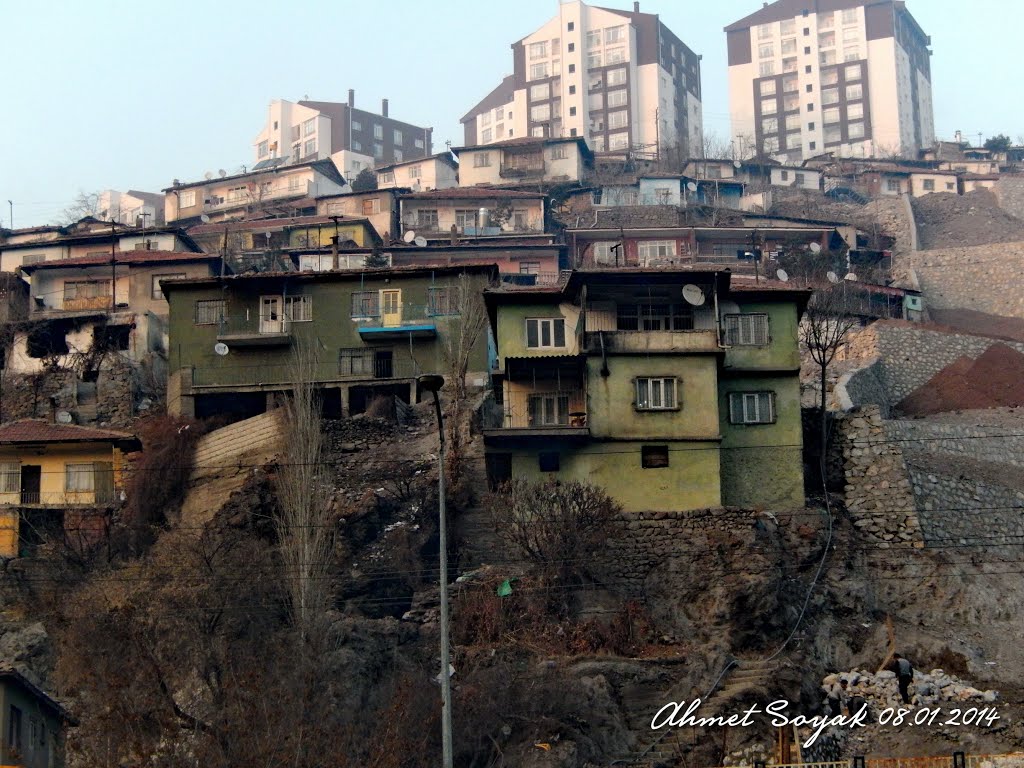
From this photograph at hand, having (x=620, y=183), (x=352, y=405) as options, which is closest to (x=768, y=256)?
(x=620, y=183)

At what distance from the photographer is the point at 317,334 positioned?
58406 millimetres

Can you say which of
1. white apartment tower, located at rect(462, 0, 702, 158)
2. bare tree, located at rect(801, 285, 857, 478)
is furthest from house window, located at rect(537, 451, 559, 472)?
white apartment tower, located at rect(462, 0, 702, 158)

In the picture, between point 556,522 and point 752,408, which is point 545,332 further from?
point 556,522

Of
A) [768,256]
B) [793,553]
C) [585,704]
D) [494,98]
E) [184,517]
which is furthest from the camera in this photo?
[494,98]

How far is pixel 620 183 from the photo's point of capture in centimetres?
10225

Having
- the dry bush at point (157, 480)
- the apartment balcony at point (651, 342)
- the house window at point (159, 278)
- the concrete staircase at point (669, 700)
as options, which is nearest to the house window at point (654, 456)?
the apartment balcony at point (651, 342)

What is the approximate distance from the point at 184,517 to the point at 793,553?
1881cm

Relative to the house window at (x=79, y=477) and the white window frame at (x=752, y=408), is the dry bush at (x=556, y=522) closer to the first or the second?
the white window frame at (x=752, y=408)

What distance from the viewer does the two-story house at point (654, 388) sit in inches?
1884

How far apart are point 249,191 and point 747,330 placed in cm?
6207

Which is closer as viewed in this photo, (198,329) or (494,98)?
(198,329)

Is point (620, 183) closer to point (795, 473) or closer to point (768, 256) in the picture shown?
point (768, 256)

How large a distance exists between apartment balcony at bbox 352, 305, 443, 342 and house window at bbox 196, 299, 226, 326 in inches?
197

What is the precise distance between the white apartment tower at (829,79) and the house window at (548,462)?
97.2 metres
